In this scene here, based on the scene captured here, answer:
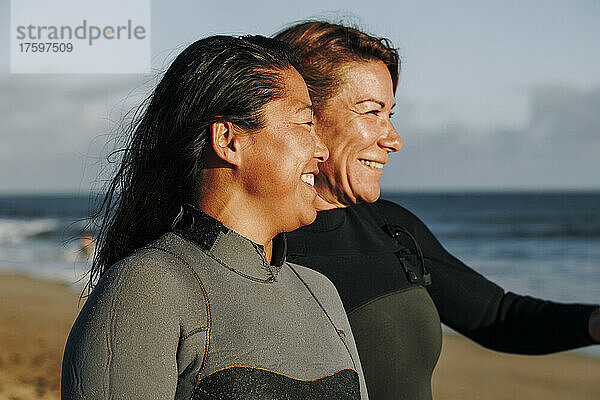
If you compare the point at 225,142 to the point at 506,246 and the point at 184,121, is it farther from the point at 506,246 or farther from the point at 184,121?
the point at 506,246

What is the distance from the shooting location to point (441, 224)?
3366 cm

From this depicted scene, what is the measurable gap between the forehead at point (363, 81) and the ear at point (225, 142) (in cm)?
86

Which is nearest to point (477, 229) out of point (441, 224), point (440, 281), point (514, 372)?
point (441, 224)

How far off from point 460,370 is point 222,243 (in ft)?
24.7

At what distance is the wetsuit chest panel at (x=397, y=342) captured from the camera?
223 cm

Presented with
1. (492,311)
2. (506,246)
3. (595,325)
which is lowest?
(506,246)

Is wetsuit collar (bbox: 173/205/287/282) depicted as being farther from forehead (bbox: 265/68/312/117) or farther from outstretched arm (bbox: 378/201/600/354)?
outstretched arm (bbox: 378/201/600/354)

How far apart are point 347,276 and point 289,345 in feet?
2.48

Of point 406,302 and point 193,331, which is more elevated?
point 193,331

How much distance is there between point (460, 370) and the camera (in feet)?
28.3

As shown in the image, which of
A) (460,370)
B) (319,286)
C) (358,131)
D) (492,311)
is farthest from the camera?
(460,370)

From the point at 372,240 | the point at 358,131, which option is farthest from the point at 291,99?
the point at 372,240

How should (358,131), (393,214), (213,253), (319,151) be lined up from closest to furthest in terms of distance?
(213,253) → (319,151) → (358,131) → (393,214)

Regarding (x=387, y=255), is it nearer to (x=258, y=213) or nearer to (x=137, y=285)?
→ (x=258, y=213)
